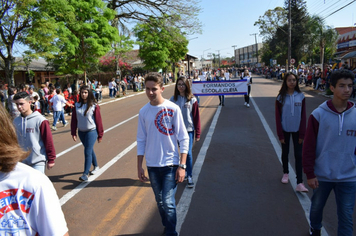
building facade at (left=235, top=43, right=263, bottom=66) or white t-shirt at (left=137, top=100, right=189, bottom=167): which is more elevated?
building facade at (left=235, top=43, right=263, bottom=66)

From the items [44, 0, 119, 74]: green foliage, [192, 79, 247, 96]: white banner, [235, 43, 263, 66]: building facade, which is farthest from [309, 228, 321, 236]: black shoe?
[235, 43, 263, 66]: building facade

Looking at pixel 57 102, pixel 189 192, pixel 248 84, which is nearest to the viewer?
pixel 189 192

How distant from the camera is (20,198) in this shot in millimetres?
1464

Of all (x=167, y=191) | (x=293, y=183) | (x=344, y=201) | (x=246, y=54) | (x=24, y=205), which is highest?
(x=246, y=54)

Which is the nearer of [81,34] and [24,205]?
[24,205]

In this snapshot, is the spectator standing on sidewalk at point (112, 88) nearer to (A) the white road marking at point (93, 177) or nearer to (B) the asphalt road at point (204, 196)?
(B) the asphalt road at point (204, 196)

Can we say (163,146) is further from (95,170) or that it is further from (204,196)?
(95,170)

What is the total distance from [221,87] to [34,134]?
1233 cm

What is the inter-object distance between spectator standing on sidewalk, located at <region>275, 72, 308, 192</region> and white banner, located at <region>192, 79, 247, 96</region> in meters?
10.1

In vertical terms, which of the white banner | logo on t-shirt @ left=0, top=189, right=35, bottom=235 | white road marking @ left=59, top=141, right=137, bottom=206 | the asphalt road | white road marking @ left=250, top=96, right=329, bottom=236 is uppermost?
logo on t-shirt @ left=0, top=189, right=35, bottom=235

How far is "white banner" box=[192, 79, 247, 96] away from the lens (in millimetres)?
15109

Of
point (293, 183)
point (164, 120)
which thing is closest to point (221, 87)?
point (293, 183)

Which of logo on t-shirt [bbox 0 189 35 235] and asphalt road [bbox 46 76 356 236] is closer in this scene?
logo on t-shirt [bbox 0 189 35 235]

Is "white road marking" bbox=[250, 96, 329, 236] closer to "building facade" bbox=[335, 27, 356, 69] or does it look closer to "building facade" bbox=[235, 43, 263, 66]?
"building facade" bbox=[335, 27, 356, 69]
